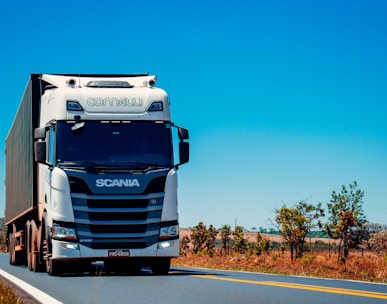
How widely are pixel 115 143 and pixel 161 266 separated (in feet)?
9.62

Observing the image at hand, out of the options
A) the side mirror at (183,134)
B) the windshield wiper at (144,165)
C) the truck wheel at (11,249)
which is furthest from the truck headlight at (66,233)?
the truck wheel at (11,249)

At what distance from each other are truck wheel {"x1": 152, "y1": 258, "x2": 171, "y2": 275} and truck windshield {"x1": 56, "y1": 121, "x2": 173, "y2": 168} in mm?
2201

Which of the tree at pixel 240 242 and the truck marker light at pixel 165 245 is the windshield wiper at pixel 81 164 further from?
the tree at pixel 240 242

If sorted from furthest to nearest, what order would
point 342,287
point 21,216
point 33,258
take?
point 21,216
point 33,258
point 342,287

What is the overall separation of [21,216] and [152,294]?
10.1m

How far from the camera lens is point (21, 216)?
19375 millimetres

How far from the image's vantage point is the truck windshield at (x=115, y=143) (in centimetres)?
1459

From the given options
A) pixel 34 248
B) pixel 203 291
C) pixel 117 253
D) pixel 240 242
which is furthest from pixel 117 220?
pixel 240 242

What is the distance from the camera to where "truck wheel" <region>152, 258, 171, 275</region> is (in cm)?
1545

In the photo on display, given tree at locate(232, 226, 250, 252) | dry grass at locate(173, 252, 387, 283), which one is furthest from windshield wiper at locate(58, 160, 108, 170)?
tree at locate(232, 226, 250, 252)

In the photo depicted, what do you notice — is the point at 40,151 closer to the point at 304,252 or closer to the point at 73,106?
the point at 73,106

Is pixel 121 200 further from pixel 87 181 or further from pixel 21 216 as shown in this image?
pixel 21 216

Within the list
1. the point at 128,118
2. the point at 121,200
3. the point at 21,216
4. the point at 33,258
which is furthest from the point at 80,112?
the point at 21,216

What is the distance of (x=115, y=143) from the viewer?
14797mm
